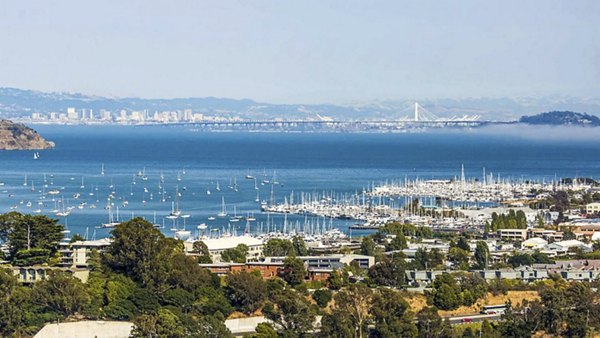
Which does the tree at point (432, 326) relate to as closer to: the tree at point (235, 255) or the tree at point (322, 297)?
the tree at point (322, 297)

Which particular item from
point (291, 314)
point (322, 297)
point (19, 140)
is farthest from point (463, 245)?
point (19, 140)

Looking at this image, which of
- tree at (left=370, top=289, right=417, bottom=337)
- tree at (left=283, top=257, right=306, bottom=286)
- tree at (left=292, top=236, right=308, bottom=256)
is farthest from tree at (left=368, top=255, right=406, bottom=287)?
tree at (left=292, top=236, right=308, bottom=256)

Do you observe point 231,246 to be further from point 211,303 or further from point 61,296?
point 61,296

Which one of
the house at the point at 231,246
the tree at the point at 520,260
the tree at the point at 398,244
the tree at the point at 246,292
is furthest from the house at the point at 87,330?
the tree at the point at 398,244

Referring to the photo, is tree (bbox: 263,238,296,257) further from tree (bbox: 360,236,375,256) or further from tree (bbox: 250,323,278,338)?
tree (bbox: 250,323,278,338)

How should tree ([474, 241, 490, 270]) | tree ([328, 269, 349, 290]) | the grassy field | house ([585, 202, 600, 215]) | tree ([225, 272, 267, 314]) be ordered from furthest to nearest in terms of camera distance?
house ([585, 202, 600, 215]), tree ([474, 241, 490, 270]), tree ([328, 269, 349, 290]), the grassy field, tree ([225, 272, 267, 314])

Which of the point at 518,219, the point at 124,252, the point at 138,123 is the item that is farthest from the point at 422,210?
the point at 138,123
